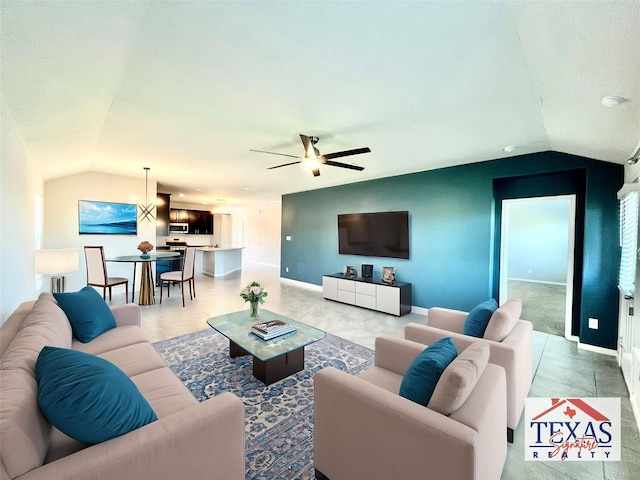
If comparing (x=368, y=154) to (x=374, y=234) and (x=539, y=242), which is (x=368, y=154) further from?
(x=539, y=242)

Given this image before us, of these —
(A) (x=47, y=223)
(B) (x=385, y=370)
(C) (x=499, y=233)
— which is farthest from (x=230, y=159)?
(C) (x=499, y=233)

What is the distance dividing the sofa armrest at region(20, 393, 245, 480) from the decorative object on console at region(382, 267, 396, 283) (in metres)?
4.14

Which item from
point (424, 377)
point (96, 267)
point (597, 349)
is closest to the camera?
point (424, 377)

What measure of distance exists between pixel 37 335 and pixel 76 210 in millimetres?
5192

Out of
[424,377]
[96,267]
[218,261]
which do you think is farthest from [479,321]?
[218,261]

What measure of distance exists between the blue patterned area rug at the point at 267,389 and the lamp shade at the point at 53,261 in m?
1.40

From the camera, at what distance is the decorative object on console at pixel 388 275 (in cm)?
513

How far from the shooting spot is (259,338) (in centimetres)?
269

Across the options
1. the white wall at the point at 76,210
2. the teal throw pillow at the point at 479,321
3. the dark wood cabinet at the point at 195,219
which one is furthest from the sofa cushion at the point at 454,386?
the dark wood cabinet at the point at 195,219

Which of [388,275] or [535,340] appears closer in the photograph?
[535,340]

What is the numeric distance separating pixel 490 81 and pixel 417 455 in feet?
7.87

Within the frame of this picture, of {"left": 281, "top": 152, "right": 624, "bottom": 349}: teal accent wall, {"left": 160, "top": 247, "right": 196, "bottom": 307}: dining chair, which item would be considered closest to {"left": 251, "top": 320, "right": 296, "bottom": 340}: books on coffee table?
{"left": 281, "top": 152, "right": 624, "bottom": 349}: teal accent wall

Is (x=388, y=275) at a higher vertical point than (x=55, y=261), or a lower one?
lower

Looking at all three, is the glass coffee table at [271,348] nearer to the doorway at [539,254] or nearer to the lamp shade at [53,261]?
the lamp shade at [53,261]
